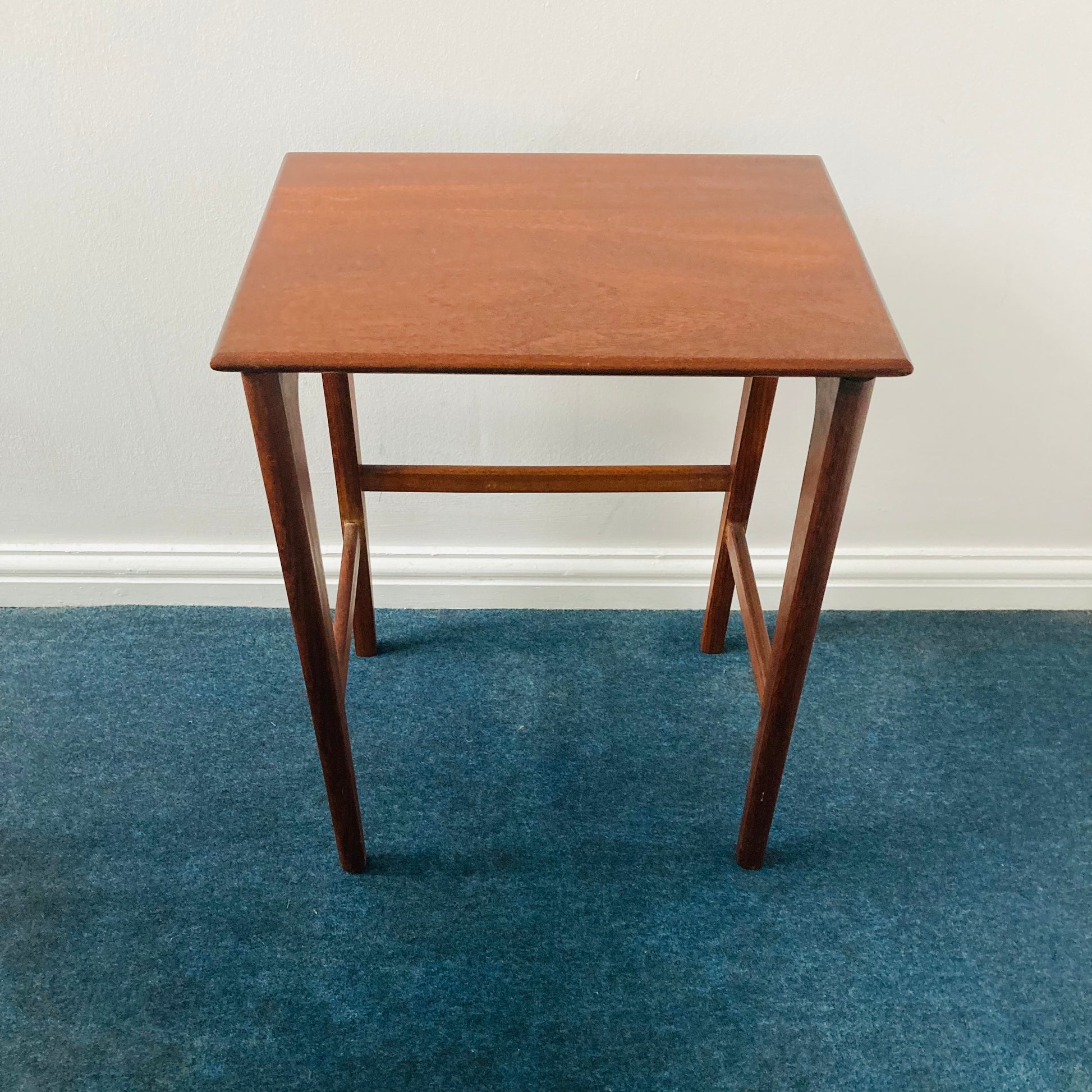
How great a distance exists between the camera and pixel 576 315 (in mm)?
853

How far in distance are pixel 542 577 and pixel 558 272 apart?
745mm

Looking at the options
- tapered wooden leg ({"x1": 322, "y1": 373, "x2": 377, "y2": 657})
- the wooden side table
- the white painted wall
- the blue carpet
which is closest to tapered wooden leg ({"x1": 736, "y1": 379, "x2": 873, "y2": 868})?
the wooden side table

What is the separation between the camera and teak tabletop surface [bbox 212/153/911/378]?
0.81 meters

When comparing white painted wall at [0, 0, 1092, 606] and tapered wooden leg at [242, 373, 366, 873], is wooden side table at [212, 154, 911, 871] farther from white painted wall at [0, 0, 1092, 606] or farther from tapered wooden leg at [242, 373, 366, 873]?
white painted wall at [0, 0, 1092, 606]

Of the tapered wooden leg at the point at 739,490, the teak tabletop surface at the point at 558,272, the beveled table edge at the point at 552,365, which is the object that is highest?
the teak tabletop surface at the point at 558,272

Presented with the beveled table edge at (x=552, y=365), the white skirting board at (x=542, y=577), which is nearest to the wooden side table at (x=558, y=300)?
the beveled table edge at (x=552, y=365)

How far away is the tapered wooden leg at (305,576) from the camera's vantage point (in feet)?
2.90

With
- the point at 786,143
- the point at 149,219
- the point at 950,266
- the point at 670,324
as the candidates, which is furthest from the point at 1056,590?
the point at 149,219

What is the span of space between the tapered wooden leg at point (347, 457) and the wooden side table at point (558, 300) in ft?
0.08

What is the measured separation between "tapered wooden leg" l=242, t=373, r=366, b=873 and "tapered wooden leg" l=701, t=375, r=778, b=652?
1.66ft

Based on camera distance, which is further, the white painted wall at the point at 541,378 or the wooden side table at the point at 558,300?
the white painted wall at the point at 541,378

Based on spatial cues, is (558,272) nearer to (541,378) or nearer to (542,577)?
(541,378)

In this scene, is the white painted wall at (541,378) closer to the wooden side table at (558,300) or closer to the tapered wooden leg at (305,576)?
the wooden side table at (558,300)

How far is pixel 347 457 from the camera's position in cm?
127
